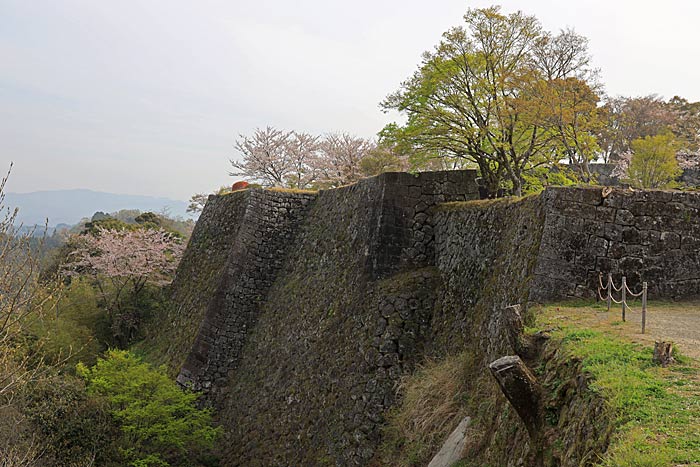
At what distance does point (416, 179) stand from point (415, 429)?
535 cm

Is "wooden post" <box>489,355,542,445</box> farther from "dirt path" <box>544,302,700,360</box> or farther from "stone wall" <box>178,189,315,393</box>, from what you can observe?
"stone wall" <box>178,189,315,393</box>

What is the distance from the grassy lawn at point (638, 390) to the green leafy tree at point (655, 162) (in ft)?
50.5

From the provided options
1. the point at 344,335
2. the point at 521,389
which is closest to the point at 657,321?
the point at 521,389

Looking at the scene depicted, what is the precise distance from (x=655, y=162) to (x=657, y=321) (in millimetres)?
15315

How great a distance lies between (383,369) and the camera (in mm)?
9555

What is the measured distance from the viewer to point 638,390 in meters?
3.69

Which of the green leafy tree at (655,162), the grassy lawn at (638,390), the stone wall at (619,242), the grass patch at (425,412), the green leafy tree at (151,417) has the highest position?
the green leafy tree at (655,162)

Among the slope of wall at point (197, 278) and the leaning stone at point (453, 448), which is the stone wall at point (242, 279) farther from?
the leaning stone at point (453, 448)

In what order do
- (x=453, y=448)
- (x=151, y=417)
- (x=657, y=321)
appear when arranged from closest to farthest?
(x=657, y=321)
(x=453, y=448)
(x=151, y=417)

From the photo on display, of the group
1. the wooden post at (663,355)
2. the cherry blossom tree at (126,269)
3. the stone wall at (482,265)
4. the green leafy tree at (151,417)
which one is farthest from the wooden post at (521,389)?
the cherry blossom tree at (126,269)

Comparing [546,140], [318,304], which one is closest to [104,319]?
[318,304]

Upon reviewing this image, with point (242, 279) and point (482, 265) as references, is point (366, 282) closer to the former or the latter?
point (482, 265)

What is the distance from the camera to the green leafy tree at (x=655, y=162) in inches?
726

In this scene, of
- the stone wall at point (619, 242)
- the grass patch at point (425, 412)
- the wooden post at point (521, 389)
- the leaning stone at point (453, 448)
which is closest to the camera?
the wooden post at point (521, 389)
